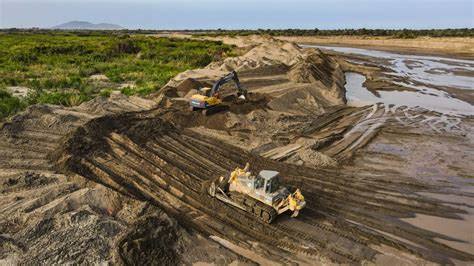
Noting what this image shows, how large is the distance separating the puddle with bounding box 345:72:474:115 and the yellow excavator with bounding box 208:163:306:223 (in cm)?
1732

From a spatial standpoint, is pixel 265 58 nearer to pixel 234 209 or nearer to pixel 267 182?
pixel 234 209

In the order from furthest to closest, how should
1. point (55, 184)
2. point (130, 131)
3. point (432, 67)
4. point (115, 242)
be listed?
point (432, 67) → point (130, 131) → point (55, 184) → point (115, 242)

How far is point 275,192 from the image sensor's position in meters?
11.0

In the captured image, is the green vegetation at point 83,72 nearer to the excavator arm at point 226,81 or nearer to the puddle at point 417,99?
the excavator arm at point 226,81

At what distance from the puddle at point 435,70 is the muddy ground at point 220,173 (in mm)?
14320

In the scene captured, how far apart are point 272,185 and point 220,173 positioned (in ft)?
12.0

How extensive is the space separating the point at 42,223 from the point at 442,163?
15639mm

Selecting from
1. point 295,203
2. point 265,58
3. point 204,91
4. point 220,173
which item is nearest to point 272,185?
point 295,203

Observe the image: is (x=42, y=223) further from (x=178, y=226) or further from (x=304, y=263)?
(x=304, y=263)

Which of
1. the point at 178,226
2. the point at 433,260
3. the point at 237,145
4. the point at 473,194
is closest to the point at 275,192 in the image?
the point at 178,226

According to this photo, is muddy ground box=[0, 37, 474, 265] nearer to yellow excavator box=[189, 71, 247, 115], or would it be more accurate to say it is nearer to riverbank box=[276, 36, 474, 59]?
yellow excavator box=[189, 71, 247, 115]

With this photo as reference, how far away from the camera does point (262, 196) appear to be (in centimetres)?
1095

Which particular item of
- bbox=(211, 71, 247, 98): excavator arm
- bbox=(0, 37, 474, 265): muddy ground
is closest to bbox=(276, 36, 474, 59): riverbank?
bbox=(0, 37, 474, 265): muddy ground

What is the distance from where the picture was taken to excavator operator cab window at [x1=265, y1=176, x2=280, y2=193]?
10875 mm
